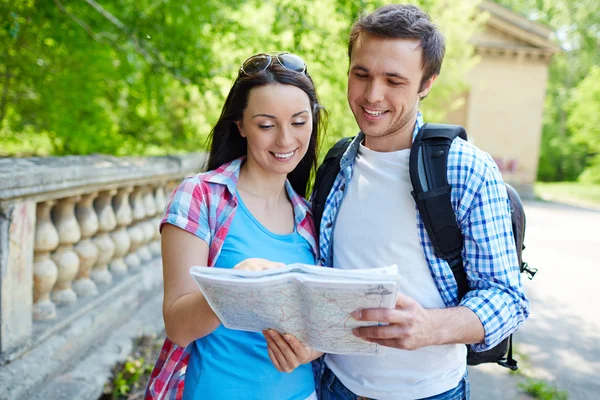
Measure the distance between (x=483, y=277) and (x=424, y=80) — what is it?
0.73m

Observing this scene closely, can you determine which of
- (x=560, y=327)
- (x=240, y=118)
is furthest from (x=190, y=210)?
(x=560, y=327)

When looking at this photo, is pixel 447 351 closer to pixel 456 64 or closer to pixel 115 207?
pixel 115 207

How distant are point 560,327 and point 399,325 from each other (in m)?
4.83

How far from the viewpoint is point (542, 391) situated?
3.72 meters

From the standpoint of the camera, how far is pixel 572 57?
33.0 meters

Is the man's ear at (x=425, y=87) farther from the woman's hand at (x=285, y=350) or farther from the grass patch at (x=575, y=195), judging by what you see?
the grass patch at (x=575, y=195)

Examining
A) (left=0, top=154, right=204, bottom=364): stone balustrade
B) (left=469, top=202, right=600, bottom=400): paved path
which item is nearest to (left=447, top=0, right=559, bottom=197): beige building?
(left=469, top=202, right=600, bottom=400): paved path

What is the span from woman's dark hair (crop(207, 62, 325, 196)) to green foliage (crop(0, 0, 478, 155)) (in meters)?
2.60

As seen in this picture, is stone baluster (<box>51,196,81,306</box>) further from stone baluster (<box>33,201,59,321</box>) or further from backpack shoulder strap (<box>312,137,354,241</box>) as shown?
backpack shoulder strap (<box>312,137,354,241</box>)

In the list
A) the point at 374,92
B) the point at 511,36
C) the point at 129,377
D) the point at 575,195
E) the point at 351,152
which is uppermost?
the point at 511,36

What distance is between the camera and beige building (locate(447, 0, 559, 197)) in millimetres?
21141

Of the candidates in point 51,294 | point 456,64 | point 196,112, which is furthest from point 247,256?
point 456,64

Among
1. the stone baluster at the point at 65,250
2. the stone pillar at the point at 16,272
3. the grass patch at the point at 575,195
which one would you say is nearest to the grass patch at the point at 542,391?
the stone baluster at the point at 65,250

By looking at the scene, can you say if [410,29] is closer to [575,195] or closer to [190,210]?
[190,210]
